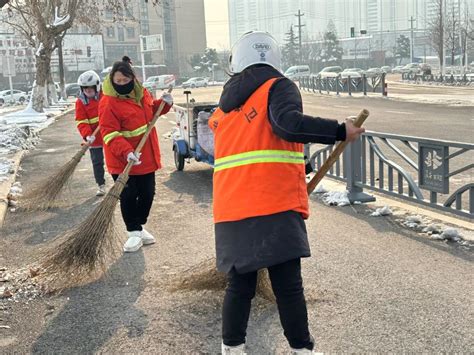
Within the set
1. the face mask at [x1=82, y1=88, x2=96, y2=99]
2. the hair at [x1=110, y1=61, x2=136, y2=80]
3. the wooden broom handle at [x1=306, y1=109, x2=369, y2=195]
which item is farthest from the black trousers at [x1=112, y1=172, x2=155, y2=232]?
the face mask at [x1=82, y1=88, x2=96, y2=99]

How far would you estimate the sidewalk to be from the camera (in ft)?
12.0

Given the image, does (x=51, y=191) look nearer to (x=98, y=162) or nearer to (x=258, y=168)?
(x=98, y=162)

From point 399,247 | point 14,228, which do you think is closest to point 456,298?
point 399,247

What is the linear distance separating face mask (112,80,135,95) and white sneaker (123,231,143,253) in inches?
50.4

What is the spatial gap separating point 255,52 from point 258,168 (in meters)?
0.58

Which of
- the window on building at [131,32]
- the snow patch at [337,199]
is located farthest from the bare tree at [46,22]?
the window on building at [131,32]

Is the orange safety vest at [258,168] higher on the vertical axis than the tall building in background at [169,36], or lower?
lower

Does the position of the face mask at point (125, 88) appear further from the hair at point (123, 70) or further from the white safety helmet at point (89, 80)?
the white safety helmet at point (89, 80)

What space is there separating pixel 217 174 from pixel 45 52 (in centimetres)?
2796

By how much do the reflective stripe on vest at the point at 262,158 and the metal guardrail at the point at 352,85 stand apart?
31.7 m

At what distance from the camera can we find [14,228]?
6.99m

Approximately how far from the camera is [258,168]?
2969 millimetres

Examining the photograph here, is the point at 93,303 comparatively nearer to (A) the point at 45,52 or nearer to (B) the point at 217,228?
(B) the point at 217,228

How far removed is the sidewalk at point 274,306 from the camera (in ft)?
12.0
